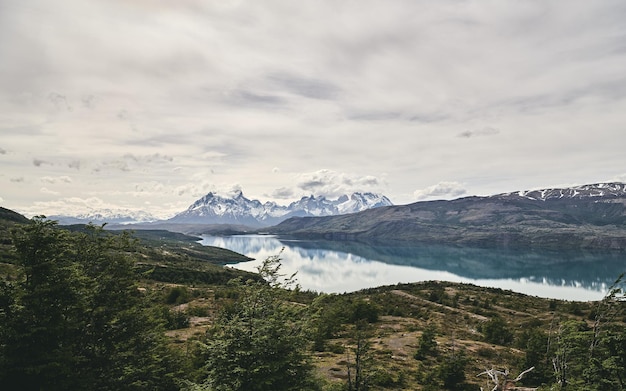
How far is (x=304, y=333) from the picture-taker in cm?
1297

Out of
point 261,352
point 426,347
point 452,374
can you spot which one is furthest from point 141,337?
point 426,347

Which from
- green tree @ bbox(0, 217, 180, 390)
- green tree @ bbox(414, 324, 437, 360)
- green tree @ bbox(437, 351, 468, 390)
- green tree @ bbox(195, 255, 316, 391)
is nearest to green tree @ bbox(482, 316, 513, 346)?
green tree @ bbox(414, 324, 437, 360)

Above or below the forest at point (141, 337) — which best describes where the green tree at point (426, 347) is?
below

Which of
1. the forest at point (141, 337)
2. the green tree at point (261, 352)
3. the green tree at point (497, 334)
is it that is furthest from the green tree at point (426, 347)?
the green tree at point (261, 352)

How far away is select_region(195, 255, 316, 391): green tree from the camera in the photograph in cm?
1148

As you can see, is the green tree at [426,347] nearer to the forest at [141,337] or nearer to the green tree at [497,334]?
the forest at [141,337]

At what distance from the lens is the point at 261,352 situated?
11734 mm

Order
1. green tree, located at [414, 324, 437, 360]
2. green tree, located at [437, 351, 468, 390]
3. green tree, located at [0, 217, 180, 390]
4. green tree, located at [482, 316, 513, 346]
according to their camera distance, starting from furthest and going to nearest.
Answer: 1. green tree, located at [482, 316, 513, 346]
2. green tree, located at [414, 324, 437, 360]
3. green tree, located at [437, 351, 468, 390]
4. green tree, located at [0, 217, 180, 390]

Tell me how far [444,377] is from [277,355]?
44.6 feet

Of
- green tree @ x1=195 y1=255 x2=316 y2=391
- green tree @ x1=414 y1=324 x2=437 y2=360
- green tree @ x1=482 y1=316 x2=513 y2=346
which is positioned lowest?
green tree @ x1=482 y1=316 x2=513 y2=346

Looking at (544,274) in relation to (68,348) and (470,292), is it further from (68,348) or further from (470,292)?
(68,348)

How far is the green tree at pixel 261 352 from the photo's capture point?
11477 mm

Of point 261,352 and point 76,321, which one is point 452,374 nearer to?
point 261,352

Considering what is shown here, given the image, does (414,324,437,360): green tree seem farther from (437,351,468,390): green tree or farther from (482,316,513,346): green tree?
(482,316,513,346): green tree
